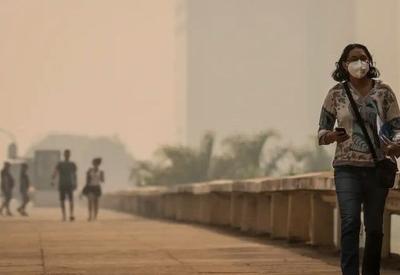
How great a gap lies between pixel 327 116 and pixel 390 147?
58 cm

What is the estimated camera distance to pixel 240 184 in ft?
65.1

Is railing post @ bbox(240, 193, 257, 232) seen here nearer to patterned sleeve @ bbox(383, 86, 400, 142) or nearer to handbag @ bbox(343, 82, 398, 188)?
patterned sleeve @ bbox(383, 86, 400, 142)

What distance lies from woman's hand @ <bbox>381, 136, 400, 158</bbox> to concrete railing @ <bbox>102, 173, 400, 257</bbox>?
2.41m

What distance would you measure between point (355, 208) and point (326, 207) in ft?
22.7

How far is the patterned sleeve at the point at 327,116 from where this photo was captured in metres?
8.84

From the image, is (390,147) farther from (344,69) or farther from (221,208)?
(221,208)

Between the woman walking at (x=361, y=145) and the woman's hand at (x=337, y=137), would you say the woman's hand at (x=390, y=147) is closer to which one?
the woman walking at (x=361, y=145)

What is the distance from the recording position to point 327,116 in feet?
29.2

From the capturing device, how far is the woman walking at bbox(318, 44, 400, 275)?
8617 mm

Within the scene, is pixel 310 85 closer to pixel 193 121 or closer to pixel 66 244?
pixel 193 121

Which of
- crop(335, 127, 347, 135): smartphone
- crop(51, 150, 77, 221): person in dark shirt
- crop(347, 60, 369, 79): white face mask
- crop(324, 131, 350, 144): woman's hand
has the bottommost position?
crop(51, 150, 77, 221): person in dark shirt

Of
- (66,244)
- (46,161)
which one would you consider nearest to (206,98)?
(46,161)

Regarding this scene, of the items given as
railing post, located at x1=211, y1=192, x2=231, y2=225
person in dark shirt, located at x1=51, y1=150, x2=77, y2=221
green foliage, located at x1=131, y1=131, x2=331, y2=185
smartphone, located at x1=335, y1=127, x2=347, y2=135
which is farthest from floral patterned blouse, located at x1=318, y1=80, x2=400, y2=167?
green foliage, located at x1=131, y1=131, x2=331, y2=185

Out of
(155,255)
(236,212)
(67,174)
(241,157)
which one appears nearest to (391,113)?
(155,255)
